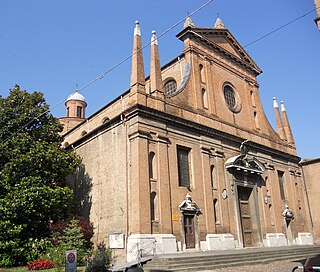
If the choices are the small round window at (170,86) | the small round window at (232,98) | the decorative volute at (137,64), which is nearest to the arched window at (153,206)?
the decorative volute at (137,64)

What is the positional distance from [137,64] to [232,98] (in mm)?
10067

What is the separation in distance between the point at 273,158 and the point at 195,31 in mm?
11688

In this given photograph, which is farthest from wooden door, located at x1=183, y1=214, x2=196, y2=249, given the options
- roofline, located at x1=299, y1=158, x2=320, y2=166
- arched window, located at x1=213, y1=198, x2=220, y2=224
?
roofline, located at x1=299, y1=158, x2=320, y2=166

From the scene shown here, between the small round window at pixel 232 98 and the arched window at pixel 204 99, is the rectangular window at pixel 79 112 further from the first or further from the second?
the arched window at pixel 204 99

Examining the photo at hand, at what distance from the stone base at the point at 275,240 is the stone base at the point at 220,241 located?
4202 millimetres

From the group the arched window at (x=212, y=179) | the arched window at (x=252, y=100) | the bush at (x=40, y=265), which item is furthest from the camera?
the arched window at (x=252, y=100)

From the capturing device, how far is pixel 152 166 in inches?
666

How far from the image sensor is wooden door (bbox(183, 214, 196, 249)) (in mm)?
17250

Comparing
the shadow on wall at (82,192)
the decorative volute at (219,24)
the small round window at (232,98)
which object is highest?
the decorative volute at (219,24)

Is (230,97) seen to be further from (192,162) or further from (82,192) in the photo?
(82,192)

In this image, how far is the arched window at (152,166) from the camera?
16.7 m

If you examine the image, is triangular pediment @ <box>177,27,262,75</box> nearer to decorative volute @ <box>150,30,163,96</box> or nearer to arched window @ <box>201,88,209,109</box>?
arched window @ <box>201,88,209,109</box>

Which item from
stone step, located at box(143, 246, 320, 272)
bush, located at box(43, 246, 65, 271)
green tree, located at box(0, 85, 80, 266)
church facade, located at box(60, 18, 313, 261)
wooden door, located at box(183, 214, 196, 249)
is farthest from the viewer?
wooden door, located at box(183, 214, 196, 249)

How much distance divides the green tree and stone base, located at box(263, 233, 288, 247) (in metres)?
13.4
